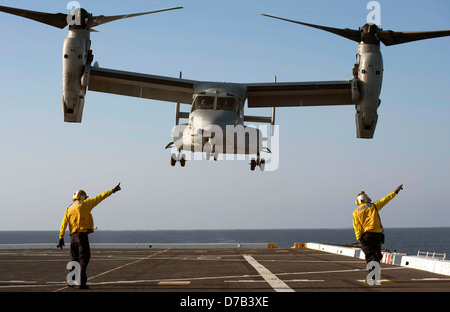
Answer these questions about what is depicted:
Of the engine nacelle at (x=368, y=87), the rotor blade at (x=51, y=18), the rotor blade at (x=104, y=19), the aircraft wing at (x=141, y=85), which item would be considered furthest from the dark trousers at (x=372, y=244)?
the rotor blade at (x=51, y=18)

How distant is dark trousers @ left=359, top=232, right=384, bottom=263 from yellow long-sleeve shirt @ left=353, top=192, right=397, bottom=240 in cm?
8

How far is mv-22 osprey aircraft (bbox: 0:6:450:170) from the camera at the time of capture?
72.6ft

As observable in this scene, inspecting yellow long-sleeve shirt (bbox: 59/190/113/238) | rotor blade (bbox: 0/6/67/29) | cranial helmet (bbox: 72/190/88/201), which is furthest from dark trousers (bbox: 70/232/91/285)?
rotor blade (bbox: 0/6/67/29)

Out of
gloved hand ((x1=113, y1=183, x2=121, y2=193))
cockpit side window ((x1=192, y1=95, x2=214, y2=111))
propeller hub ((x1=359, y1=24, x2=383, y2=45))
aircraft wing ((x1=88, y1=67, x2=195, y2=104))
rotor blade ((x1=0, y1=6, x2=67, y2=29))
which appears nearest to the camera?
gloved hand ((x1=113, y1=183, x2=121, y2=193))

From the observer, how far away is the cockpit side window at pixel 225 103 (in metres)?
23.2

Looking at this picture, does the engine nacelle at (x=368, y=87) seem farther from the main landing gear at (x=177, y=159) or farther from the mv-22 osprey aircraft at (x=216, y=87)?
the main landing gear at (x=177, y=159)

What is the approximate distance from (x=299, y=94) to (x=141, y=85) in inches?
301

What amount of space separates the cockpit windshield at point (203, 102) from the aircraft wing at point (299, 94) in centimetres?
301

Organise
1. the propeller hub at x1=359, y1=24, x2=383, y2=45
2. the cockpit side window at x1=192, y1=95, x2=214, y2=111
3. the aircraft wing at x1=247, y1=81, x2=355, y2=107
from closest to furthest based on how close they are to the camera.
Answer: the propeller hub at x1=359, y1=24, x2=383, y2=45 → the cockpit side window at x1=192, y1=95, x2=214, y2=111 → the aircraft wing at x1=247, y1=81, x2=355, y2=107

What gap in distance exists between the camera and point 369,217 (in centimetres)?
1017

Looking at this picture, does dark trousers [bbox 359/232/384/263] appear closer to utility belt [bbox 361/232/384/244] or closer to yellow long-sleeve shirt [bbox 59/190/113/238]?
utility belt [bbox 361/232/384/244]

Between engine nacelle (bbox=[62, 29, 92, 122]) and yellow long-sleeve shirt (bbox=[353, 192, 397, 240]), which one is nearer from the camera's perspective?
yellow long-sleeve shirt (bbox=[353, 192, 397, 240])
